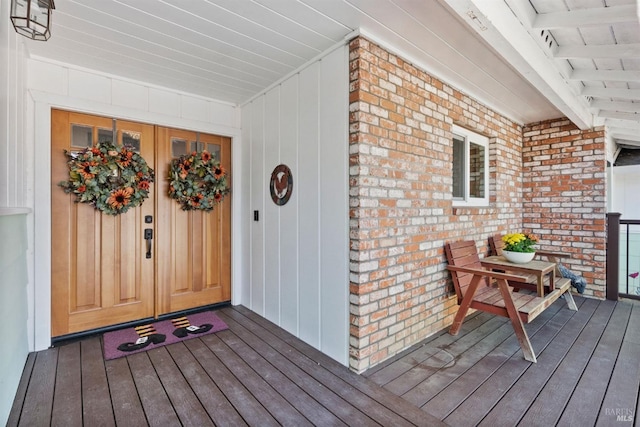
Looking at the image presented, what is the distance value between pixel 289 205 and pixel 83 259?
194 centimetres

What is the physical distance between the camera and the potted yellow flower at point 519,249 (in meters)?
2.91

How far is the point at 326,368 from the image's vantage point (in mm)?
2215

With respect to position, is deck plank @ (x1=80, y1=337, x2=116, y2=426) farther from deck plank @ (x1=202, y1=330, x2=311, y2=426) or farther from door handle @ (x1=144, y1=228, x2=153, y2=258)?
door handle @ (x1=144, y1=228, x2=153, y2=258)

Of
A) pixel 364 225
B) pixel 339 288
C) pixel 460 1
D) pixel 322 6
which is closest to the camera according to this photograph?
pixel 460 1

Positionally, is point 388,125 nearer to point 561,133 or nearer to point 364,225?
point 364,225

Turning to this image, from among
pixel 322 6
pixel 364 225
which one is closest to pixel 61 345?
pixel 364 225

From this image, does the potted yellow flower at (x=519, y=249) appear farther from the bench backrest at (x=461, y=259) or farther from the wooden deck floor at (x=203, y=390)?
the wooden deck floor at (x=203, y=390)

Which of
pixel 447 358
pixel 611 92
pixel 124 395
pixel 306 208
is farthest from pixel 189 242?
pixel 611 92

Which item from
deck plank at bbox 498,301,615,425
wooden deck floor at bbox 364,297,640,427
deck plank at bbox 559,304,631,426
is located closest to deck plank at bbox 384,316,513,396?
wooden deck floor at bbox 364,297,640,427

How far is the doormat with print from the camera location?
250 centimetres

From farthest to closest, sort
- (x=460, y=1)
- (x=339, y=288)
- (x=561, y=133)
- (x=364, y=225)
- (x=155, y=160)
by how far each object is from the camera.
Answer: (x=561, y=133) < (x=155, y=160) < (x=339, y=288) < (x=364, y=225) < (x=460, y=1)

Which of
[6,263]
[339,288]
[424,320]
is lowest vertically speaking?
[424,320]

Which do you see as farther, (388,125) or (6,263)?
(388,125)

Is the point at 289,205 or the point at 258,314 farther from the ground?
the point at 289,205
